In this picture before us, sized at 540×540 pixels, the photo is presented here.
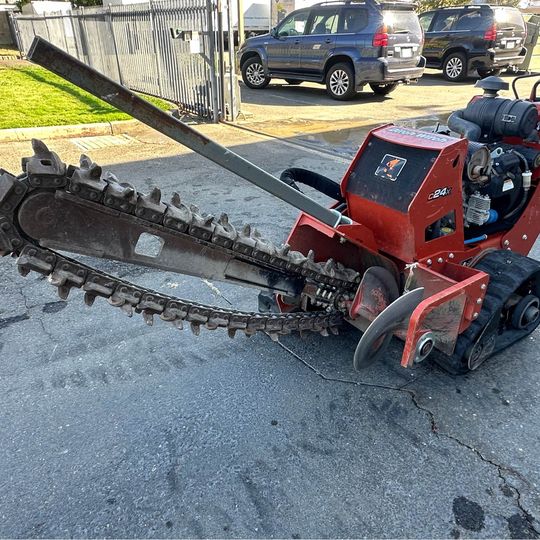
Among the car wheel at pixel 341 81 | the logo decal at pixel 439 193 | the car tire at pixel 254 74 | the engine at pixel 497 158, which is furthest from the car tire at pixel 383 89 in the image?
the logo decal at pixel 439 193

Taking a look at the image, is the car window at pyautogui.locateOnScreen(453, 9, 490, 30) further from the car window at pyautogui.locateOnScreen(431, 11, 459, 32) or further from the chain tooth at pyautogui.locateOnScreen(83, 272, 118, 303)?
the chain tooth at pyautogui.locateOnScreen(83, 272, 118, 303)

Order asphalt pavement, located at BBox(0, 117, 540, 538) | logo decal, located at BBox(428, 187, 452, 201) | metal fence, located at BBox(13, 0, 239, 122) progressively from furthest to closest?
metal fence, located at BBox(13, 0, 239, 122), logo decal, located at BBox(428, 187, 452, 201), asphalt pavement, located at BBox(0, 117, 540, 538)

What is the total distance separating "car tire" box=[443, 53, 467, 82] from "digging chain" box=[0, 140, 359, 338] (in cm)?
1520

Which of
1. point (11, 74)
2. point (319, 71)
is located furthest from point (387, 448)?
point (11, 74)

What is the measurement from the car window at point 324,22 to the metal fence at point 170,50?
3.50m

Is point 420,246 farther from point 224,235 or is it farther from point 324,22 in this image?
point 324,22

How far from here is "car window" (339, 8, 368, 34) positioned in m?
11.5

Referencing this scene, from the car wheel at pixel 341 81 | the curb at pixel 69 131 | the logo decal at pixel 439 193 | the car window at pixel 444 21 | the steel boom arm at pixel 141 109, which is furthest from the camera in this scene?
the car window at pixel 444 21

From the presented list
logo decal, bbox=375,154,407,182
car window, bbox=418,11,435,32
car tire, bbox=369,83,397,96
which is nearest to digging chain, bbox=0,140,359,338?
logo decal, bbox=375,154,407,182

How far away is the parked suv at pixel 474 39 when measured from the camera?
46.7 feet

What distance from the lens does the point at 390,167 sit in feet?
9.35

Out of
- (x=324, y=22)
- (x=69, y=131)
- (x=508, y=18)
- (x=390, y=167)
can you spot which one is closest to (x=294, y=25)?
(x=324, y=22)

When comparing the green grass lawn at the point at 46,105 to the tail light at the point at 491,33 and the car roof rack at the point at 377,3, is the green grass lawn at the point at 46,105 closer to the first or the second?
the car roof rack at the point at 377,3

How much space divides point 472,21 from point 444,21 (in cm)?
119
